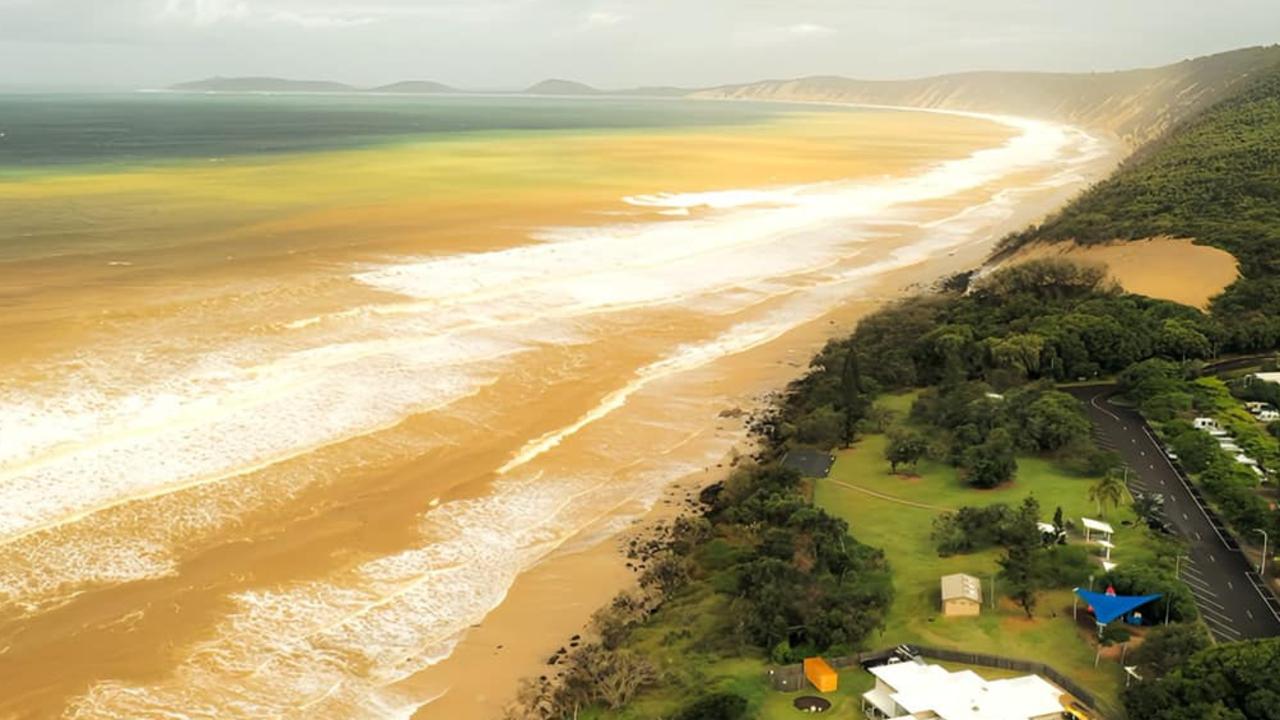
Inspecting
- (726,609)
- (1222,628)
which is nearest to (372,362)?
(726,609)

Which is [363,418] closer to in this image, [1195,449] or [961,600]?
[961,600]

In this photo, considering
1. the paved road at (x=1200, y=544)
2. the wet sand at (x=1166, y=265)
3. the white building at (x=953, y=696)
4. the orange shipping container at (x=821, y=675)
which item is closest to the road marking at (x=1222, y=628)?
the paved road at (x=1200, y=544)

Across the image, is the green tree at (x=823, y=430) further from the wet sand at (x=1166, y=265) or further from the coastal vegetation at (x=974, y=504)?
the wet sand at (x=1166, y=265)

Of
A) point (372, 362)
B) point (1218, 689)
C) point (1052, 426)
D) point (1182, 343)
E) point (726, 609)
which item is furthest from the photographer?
point (1182, 343)

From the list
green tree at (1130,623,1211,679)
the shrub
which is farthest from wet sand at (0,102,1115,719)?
green tree at (1130,623,1211,679)

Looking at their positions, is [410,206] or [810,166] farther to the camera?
[810,166]

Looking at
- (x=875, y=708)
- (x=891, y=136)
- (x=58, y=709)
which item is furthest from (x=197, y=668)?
(x=891, y=136)

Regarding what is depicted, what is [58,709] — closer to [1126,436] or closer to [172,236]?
[1126,436]
